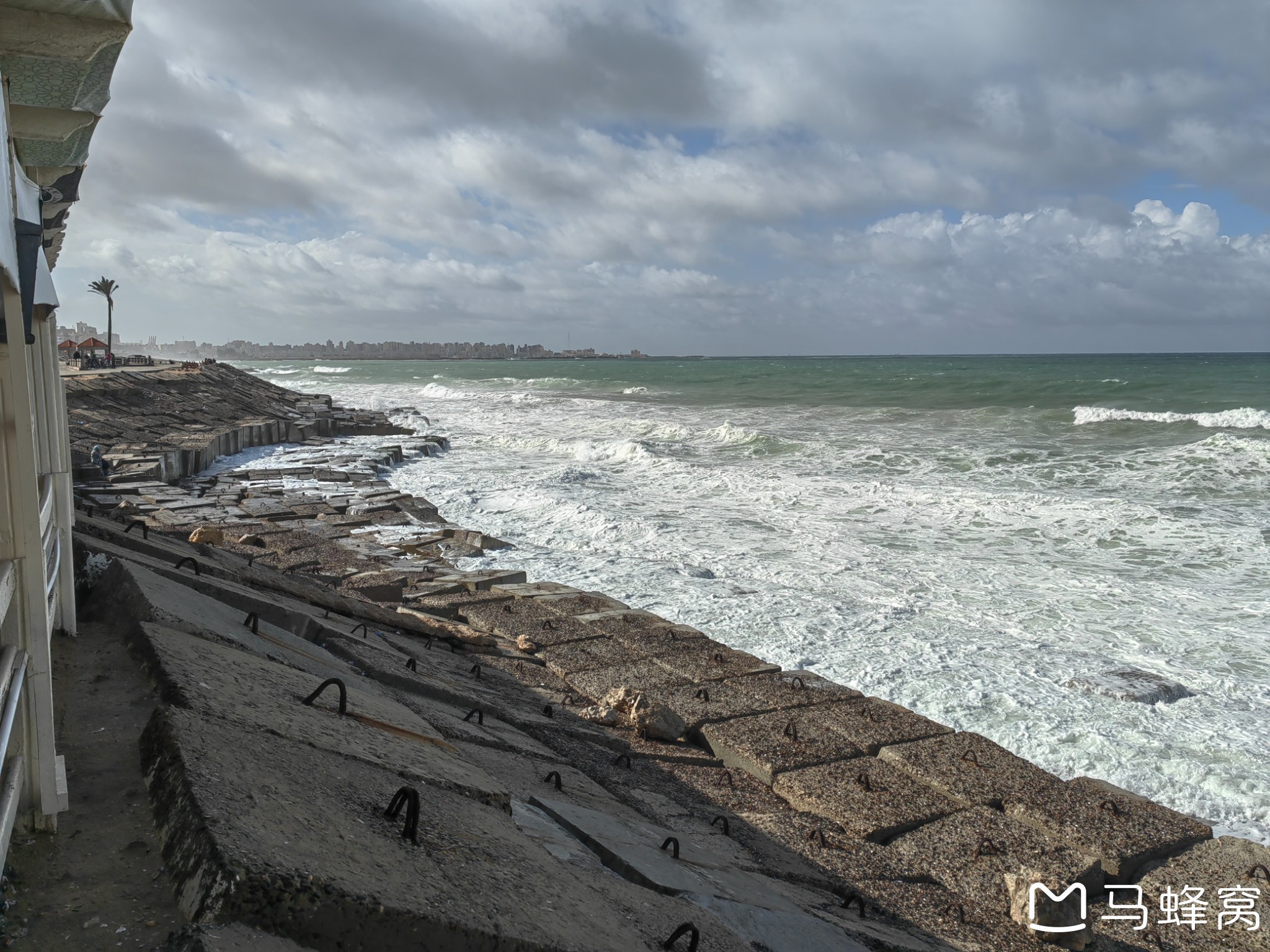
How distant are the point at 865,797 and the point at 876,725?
952 mm

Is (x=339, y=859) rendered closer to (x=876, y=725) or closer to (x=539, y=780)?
(x=539, y=780)

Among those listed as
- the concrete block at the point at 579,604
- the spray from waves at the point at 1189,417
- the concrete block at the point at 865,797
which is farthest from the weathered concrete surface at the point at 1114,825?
the spray from waves at the point at 1189,417

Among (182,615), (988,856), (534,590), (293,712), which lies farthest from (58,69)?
(534,590)

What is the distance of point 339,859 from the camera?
1675 millimetres

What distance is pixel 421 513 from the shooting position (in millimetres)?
13523

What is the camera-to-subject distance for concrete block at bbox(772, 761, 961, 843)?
4.25 meters

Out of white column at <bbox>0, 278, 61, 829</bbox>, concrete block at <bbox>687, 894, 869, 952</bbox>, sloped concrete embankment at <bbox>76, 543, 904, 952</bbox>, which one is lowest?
concrete block at <bbox>687, 894, 869, 952</bbox>

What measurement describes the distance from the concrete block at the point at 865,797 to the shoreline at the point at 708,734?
0.01 meters

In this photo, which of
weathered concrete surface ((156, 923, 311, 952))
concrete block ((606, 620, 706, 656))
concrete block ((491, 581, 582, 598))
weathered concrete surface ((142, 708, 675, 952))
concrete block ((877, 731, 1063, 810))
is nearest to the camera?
weathered concrete surface ((156, 923, 311, 952))

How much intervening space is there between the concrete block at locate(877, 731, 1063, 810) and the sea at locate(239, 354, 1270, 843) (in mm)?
1442

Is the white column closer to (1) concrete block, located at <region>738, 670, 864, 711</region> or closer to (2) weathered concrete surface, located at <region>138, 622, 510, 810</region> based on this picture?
(2) weathered concrete surface, located at <region>138, 622, 510, 810</region>

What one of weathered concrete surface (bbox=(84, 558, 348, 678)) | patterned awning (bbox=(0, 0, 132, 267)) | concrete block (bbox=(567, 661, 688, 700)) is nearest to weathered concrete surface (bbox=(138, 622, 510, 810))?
Result: weathered concrete surface (bbox=(84, 558, 348, 678))

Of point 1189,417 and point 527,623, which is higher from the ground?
point 1189,417

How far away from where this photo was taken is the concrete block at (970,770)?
461 cm
